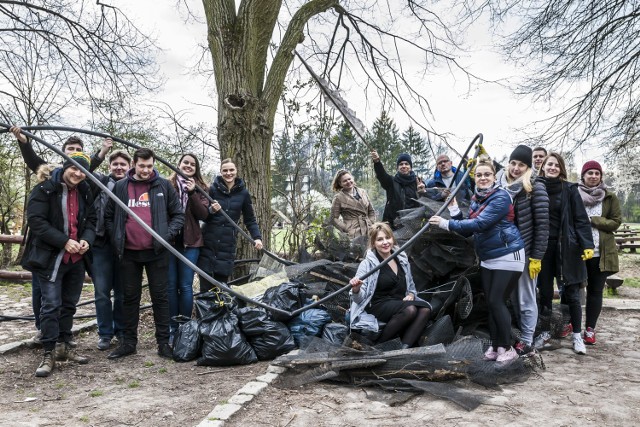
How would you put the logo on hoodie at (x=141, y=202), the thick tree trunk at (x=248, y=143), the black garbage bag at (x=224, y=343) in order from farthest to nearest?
the thick tree trunk at (x=248, y=143)
the logo on hoodie at (x=141, y=202)
the black garbage bag at (x=224, y=343)

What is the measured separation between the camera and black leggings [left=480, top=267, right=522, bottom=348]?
404 cm

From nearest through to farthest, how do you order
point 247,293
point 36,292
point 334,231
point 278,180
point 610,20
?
point 36,292
point 247,293
point 334,231
point 610,20
point 278,180

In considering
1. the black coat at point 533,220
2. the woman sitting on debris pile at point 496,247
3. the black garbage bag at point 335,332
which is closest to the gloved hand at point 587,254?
the black coat at point 533,220

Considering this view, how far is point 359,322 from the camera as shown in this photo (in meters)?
4.22

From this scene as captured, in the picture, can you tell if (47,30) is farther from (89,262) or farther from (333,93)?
(89,262)

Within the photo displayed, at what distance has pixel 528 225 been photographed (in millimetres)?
4332

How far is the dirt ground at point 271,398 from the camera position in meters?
3.08

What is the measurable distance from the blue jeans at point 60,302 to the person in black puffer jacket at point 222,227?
118cm

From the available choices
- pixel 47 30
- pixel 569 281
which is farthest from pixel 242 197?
pixel 47 30

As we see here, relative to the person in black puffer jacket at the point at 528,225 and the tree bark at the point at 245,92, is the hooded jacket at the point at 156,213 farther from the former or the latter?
the person in black puffer jacket at the point at 528,225

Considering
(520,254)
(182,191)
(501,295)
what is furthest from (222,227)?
(520,254)

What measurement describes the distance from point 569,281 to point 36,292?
5.15m

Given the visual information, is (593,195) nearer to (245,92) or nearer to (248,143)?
(248,143)

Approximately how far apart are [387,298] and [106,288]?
2735 millimetres
